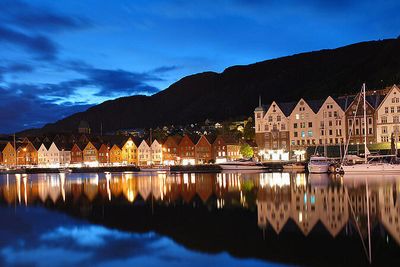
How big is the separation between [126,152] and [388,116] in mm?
69577

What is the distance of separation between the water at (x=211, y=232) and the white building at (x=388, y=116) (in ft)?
175

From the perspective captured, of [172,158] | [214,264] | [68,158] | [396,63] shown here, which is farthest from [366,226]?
[396,63]

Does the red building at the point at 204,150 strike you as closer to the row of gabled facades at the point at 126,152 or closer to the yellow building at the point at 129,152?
the row of gabled facades at the point at 126,152

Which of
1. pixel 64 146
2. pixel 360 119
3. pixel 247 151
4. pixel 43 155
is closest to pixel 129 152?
pixel 64 146

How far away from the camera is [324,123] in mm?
94062

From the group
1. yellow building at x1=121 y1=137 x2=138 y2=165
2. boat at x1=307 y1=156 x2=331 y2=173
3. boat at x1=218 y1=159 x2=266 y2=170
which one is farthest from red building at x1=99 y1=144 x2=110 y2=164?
boat at x1=307 y1=156 x2=331 y2=173

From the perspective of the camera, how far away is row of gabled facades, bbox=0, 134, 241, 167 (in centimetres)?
11438

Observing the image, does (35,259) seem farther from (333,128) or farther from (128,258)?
(333,128)

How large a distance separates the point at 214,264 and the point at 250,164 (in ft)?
244

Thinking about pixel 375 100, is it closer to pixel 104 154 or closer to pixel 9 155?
pixel 104 154

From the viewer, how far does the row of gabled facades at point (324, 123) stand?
8625cm

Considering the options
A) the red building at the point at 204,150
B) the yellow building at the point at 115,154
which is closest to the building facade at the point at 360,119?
the red building at the point at 204,150

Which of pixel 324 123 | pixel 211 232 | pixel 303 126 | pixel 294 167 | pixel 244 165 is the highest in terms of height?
pixel 324 123

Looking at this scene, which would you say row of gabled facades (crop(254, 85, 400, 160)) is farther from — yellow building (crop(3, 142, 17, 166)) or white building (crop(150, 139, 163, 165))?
yellow building (crop(3, 142, 17, 166))
